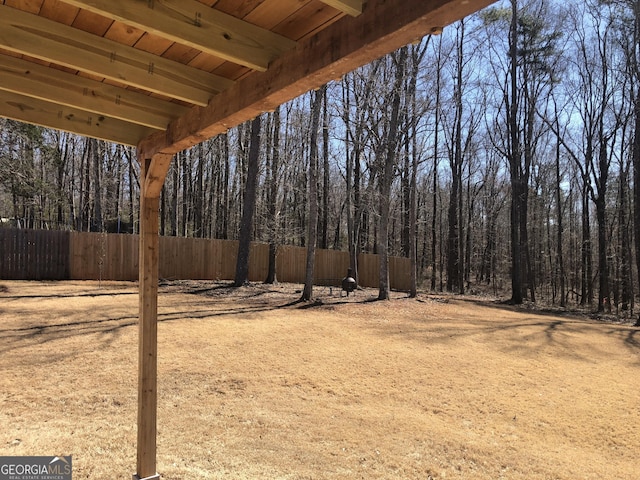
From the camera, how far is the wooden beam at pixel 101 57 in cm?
195

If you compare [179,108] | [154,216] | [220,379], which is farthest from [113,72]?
[220,379]

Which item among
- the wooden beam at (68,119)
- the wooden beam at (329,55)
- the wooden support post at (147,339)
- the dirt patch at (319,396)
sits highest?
the wooden beam at (68,119)

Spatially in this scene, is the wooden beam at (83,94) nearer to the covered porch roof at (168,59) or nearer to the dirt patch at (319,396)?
the covered porch roof at (168,59)

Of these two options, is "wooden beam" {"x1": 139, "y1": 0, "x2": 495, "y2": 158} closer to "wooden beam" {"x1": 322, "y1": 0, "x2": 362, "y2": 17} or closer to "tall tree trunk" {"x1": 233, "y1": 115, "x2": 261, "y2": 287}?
"wooden beam" {"x1": 322, "y1": 0, "x2": 362, "y2": 17}

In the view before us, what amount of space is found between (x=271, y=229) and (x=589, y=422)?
574 inches

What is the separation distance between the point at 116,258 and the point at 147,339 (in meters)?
15.2

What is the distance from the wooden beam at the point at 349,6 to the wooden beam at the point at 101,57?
1.01 m

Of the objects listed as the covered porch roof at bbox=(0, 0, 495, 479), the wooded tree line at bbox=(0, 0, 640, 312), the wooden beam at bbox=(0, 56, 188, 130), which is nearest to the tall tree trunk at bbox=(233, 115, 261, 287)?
the wooded tree line at bbox=(0, 0, 640, 312)

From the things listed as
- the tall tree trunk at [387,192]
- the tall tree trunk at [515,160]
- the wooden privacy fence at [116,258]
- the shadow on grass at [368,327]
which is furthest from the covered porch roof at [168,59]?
the tall tree trunk at [515,160]

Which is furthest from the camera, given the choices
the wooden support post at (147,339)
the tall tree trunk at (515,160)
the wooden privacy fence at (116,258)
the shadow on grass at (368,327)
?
the tall tree trunk at (515,160)

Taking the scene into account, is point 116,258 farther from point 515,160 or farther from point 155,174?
point 515,160

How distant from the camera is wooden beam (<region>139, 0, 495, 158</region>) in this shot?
1409 mm

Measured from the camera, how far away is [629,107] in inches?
763

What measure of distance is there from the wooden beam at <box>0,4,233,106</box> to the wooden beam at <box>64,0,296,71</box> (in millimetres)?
450
